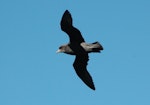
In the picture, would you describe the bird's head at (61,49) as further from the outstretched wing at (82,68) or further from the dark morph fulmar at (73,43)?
the outstretched wing at (82,68)

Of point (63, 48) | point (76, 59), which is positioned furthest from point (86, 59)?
point (63, 48)

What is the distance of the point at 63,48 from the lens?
62.0 ft

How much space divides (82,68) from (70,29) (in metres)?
2.41

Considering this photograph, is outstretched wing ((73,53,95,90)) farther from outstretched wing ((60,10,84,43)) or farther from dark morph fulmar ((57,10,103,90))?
outstretched wing ((60,10,84,43))

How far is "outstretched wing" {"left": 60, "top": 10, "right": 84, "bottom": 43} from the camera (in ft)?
61.3

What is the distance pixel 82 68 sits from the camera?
2044cm

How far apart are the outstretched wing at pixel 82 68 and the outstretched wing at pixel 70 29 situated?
145 centimetres

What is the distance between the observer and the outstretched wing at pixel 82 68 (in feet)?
66.1

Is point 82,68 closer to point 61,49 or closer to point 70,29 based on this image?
point 61,49

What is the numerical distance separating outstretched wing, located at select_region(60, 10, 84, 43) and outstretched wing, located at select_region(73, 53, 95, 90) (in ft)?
4.74

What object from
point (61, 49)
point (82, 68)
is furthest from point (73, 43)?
point (82, 68)

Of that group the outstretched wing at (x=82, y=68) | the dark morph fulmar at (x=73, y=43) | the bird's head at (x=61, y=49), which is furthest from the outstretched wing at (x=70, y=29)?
the outstretched wing at (x=82, y=68)

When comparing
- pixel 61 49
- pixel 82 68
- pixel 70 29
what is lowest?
pixel 82 68

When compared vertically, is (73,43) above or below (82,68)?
above
